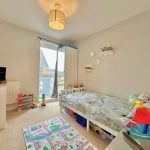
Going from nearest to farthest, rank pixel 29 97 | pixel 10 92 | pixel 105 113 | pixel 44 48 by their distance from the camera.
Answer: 1. pixel 105 113
2. pixel 10 92
3. pixel 29 97
4. pixel 44 48

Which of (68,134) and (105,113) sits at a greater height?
(105,113)

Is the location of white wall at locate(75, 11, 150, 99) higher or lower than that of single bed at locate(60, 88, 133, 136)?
higher

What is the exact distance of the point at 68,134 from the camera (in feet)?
6.06

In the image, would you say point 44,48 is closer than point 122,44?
No

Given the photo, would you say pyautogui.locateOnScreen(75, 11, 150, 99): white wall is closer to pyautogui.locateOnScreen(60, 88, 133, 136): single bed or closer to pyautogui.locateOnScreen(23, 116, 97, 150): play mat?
pyautogui.locateOnScreen(60, 88, 133, 136): single bed

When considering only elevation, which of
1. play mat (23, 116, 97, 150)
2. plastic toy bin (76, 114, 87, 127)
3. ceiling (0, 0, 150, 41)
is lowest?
play mat (23, 116, 97, 150)

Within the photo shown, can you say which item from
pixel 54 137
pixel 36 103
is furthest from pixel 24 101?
pixel 54 137

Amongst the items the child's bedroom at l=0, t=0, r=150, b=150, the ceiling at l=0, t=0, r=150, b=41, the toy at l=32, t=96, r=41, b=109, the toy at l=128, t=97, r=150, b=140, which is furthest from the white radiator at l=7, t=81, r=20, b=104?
the toy at l=128, t=97, r=150, b=140

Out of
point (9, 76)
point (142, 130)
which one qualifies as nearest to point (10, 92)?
point (9, 76)

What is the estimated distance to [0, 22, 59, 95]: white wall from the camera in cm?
274

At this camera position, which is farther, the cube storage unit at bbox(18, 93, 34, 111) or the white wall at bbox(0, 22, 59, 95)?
the cube storage unit at bbox(18, 93, 34, 111)

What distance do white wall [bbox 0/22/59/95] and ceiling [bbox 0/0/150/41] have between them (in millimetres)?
276

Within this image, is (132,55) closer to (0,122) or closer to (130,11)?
(130,11)

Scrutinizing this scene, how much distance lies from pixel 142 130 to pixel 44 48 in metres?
3.57
